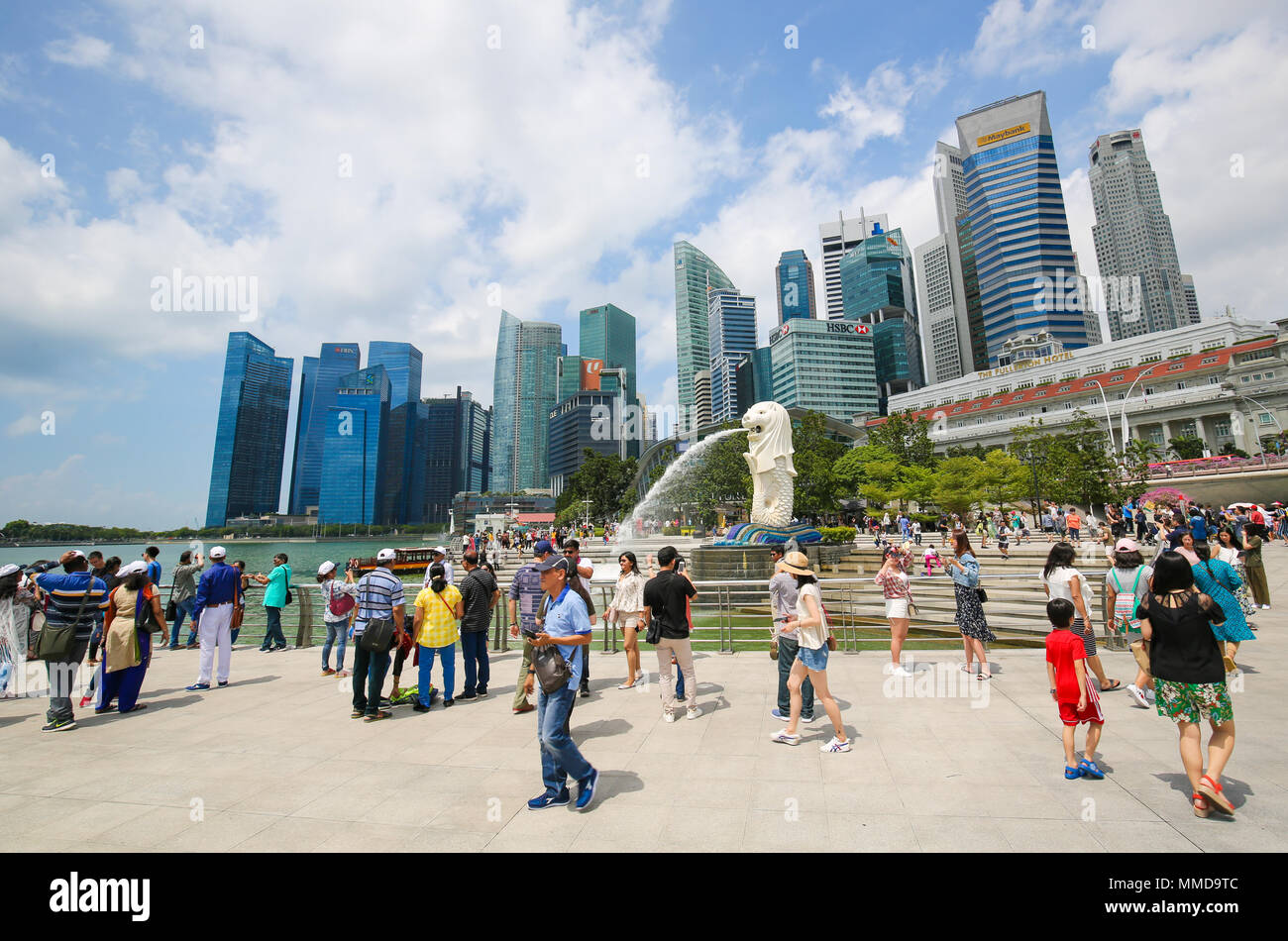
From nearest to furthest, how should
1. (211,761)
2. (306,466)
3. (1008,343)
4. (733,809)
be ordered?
(733,809)
(211,761)
(1008,343)
(306,466)

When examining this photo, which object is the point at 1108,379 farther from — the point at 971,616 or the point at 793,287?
the point at 793,287

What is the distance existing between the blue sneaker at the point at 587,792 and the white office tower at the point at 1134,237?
9587 inches

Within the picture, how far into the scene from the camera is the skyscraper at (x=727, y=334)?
180 metres

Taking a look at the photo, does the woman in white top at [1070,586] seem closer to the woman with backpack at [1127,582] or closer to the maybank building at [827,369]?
the woman with backpack at [1127,582]

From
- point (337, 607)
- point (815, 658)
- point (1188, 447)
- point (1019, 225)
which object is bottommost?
point (815, 658)

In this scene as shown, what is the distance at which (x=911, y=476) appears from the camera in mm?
42125

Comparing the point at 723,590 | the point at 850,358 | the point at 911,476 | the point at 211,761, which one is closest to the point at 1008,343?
the point at 850,358

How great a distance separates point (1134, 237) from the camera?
189m

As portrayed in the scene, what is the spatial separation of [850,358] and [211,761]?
13328 centimetres

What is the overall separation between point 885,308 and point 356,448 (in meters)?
163

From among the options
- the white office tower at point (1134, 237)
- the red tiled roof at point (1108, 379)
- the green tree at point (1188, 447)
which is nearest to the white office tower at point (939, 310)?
the white office tower at point (1134, 237)

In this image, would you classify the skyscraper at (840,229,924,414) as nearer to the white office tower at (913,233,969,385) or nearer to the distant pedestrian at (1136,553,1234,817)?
the white office tower at (913,233,969,385)

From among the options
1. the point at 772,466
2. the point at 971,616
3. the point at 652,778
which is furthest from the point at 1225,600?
the point at 772,466
